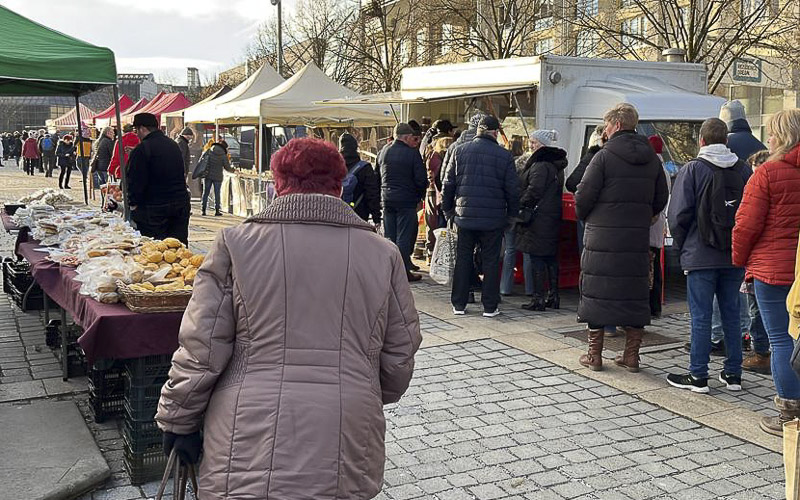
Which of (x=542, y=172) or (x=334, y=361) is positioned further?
(x=542, y=172)

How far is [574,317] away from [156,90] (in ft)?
247

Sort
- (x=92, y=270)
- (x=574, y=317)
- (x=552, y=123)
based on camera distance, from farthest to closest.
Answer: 1. (x=552, y=123)
2. (x=574, y=317)
3. (x=92, y=270)

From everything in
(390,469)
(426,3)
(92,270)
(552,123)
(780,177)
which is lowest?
(390,469)

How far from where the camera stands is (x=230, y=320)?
8.59ft

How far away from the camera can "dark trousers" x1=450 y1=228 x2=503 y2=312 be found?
324 inches

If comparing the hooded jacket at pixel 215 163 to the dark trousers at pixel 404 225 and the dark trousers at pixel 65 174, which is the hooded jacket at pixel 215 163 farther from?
the dark trousers at pixel 65 174

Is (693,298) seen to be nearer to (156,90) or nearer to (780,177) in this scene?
(780,177)

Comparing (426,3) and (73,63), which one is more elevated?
(426,3)

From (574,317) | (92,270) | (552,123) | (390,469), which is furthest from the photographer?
(552,123)

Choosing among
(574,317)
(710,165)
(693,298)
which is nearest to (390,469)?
(693,298)

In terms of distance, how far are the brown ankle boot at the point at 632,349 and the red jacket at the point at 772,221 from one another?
1318 mm

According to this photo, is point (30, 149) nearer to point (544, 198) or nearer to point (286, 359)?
point (544, 198)

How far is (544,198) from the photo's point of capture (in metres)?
8.56

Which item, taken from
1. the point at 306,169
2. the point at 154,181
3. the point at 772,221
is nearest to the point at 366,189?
the point at 154,181
